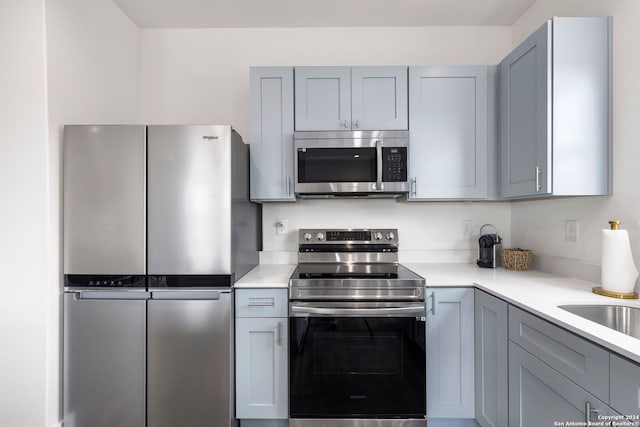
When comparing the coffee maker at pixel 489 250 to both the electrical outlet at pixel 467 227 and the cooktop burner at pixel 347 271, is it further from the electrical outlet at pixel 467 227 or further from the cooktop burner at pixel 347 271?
the cooktop burner at pixel 347 271

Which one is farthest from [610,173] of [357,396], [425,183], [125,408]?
[125,408]

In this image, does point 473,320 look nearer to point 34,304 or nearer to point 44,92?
point 34,304

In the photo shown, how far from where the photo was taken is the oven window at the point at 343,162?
1.97 m

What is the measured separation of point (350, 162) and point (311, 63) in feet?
3.07

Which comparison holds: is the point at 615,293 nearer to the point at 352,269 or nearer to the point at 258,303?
the point at 352,269

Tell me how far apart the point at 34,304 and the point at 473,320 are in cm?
230

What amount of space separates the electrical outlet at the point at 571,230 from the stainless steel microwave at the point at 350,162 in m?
0.93

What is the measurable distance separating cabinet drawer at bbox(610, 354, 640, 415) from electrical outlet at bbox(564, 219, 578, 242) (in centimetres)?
111

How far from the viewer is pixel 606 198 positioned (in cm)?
157

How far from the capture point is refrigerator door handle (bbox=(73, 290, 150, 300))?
160cm

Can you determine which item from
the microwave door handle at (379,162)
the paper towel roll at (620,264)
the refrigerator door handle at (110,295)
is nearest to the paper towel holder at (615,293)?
the paper towel roll at (620,264)

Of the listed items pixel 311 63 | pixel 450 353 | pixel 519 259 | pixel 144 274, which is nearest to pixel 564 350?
pixel 450 353

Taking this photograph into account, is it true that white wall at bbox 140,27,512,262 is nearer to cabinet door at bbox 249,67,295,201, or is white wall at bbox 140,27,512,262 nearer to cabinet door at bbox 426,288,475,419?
cabinet door at bbox 249,67,295,201

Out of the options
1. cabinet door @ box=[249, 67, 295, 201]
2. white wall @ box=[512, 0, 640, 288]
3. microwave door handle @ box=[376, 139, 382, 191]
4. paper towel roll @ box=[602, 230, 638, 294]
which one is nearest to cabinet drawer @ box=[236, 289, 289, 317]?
cabinet door @ box=[249, 67, 295, 201]
